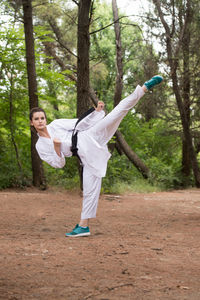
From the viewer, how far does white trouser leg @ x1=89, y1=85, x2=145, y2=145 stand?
511cm

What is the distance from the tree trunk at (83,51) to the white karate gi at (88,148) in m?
3.89

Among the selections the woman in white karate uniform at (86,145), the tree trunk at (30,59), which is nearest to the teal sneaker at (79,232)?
the woman in white karate uniform at (86,145)

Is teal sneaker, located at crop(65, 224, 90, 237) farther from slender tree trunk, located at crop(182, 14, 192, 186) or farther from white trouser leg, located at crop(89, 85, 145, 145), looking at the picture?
slender tree trunk, located at crop(182, 14, 192, 186)

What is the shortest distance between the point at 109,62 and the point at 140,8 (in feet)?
41.6

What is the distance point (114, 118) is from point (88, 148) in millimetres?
549

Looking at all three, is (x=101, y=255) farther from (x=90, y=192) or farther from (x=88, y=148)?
(x=88, y=148)

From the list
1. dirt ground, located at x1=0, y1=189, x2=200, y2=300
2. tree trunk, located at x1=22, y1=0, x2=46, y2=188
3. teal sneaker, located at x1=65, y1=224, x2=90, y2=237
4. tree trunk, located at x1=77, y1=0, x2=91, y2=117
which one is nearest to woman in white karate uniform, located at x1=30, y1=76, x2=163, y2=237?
teal sneaker, located at x1=65, y1=224, x2=90, y2=237

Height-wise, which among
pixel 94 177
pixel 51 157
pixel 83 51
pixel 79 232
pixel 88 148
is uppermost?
pixel 83 51

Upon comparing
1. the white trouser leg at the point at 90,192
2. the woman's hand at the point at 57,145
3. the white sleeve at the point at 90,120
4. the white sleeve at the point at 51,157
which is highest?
the white sleeve at the point at 90,120

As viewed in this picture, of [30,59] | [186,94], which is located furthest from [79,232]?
[186,94]

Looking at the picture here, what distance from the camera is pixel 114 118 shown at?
17.0ft

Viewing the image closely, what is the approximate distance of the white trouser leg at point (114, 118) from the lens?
201 inches


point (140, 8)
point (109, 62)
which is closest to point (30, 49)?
point (140, 8)

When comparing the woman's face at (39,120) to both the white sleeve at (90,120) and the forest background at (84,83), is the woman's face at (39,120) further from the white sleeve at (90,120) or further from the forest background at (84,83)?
the forest background at (84,83)
